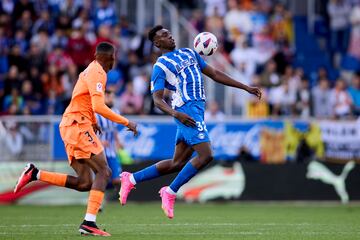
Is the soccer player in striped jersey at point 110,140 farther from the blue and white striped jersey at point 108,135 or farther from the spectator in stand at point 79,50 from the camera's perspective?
the spectator in stand at point 79,50

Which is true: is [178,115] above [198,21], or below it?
below

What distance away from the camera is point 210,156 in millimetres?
12984

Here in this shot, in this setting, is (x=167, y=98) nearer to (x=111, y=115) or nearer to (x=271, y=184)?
(x=271, y=184)

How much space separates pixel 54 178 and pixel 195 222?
8.98 feet

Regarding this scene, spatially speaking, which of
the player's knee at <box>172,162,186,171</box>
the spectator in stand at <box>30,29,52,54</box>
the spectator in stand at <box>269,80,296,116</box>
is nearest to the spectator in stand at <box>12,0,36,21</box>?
the spectator in stand at <box>30,29,52,54</box>

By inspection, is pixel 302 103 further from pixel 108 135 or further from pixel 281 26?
pixel 108 135

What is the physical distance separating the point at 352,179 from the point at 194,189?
3712 millimetres

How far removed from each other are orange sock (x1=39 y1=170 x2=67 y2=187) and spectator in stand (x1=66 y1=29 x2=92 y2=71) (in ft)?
38.6

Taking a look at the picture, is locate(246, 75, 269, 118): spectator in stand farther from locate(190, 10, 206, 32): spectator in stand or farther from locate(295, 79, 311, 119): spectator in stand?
locate(190, 10, 206, 32): spectator in stand

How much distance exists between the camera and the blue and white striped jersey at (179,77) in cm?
1300

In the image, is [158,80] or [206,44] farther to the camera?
[206,44]

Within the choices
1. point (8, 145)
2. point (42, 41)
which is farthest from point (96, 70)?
point (42, 41)

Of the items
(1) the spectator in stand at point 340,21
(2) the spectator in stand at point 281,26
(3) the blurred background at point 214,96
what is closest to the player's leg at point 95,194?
(3) the blurred background at point 214,96

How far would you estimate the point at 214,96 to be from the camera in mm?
24234
